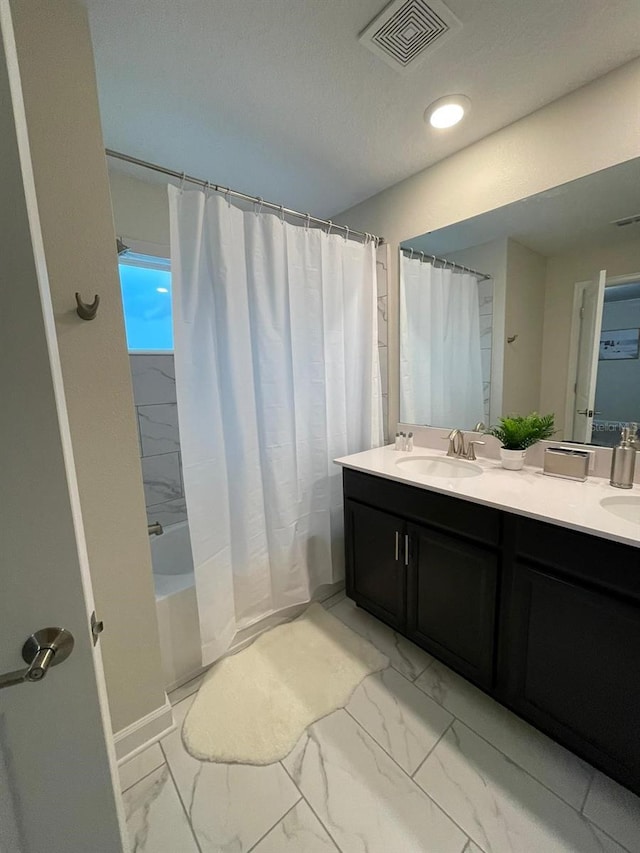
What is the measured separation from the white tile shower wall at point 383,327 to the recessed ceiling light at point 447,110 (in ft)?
2.16

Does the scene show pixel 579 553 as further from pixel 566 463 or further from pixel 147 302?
pixel 147 302

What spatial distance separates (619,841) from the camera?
99 centimetres

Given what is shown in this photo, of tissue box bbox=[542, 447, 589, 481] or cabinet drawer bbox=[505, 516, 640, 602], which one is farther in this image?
tissue box bbox=[542, 447, 589, 481]

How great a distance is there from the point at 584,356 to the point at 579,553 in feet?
2.76

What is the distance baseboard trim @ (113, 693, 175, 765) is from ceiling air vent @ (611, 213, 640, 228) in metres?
2.54

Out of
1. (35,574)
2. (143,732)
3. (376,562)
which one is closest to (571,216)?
(376,562)

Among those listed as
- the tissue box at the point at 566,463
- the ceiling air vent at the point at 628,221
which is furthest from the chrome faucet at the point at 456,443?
the ceiling air vent at the point at 628,221

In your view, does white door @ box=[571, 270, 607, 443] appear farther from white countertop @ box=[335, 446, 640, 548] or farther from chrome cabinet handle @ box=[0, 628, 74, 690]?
chrome cabinet handle @ box=[0, 628, 74, 690]

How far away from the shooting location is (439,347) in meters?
2.00

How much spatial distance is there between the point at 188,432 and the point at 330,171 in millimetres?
1534

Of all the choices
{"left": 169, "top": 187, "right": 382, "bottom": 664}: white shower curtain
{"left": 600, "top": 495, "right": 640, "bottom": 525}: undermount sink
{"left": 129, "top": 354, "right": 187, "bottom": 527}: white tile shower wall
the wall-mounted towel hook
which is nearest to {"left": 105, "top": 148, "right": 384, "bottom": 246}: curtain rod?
{"left": 169, "top": 187, "right": 382, "bottom": 664}: white shower curtain

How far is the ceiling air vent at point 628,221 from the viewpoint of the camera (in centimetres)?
128

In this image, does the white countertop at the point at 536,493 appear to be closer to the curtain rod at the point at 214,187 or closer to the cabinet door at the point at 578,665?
the cabinet door at the point at 578,665

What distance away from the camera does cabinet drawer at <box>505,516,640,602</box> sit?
0.96m
